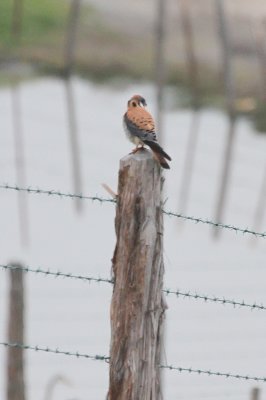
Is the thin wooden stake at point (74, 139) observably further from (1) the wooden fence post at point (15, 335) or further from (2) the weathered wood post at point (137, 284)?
(2) the weathered wood post at point (137, 284)

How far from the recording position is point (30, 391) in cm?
1024

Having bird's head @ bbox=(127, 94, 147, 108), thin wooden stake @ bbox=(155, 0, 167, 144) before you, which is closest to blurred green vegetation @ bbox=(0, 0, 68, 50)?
thin wooden stake @ bbox=(155, 0, 167, 144)

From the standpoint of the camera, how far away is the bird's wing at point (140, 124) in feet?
18.2

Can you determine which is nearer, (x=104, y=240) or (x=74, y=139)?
(x=104, y=240)

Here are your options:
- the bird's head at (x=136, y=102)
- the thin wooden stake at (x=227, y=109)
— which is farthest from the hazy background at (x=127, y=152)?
the bird's head at (x=136, y=102)

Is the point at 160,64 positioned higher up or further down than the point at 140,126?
higher up

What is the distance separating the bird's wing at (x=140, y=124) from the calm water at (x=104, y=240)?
4.28m

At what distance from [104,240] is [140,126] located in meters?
7.29

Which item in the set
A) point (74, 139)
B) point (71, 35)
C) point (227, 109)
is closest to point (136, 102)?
point (74, 139)

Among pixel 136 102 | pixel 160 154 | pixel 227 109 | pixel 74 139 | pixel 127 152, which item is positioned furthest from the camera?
pixel 227 109

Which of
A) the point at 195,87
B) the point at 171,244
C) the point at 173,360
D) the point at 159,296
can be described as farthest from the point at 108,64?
the point at 159,296

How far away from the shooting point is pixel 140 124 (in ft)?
18.6

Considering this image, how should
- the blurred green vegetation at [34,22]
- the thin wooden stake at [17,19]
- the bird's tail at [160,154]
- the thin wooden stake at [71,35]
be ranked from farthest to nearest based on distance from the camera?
the blurred green vegetation at [34,22]
the thin wooden stake at [17,19]
the thin wooden stake at [71,35]
the bird's tail at [160,154]

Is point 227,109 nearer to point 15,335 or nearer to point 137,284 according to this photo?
point 15,335
